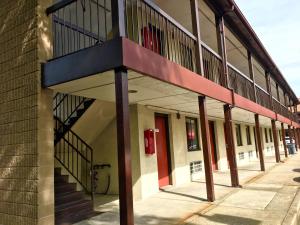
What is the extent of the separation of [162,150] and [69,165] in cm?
307

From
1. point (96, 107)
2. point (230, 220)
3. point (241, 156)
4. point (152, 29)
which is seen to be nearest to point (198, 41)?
point (152, 29)

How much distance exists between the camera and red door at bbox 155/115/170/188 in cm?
960

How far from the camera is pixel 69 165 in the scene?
859 cm

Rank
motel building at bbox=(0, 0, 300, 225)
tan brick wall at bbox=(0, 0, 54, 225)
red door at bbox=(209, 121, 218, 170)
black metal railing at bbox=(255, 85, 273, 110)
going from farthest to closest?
black metal railing at bbox=(255, 85, 273, 110), red door at bbox=(209, 121, 218, 170), tan brick wall at bbox=(0, 0, 54, 225), motel building at bbox=(0, 0, 300, 225)

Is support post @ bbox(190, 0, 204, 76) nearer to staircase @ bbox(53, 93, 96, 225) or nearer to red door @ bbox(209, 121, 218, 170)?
staircase @ bbox(53, 93, 96, 225)

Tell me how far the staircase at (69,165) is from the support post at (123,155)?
2.34 metres

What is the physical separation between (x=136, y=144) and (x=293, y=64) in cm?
7323

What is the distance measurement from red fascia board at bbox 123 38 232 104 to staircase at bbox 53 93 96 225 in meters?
2.65

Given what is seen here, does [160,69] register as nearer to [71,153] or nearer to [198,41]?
[198,41]

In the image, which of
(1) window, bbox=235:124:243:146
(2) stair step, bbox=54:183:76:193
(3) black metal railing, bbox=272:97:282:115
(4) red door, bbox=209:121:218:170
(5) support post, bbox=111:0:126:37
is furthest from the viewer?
(3) black metal railing, bbox=272:97:282:115

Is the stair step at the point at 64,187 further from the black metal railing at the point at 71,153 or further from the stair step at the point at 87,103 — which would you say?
the stair step at the point at 87,103

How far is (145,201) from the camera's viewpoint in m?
7.80

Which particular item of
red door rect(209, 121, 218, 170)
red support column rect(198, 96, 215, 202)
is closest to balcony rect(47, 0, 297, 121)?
red support column rect(198, 96, 215, 202)

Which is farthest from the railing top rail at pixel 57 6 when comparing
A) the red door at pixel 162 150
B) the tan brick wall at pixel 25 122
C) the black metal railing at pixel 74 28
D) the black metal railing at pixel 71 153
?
A: the red door at pixel 162 150
